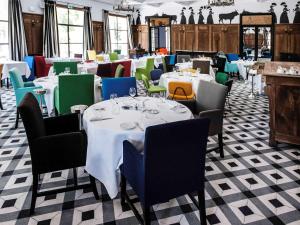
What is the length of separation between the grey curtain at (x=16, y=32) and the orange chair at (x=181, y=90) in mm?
7028

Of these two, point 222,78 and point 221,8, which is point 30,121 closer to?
point 222,78

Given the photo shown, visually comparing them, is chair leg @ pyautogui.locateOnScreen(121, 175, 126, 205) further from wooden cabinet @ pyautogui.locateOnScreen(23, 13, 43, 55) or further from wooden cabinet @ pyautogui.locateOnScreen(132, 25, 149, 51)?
wooden cabinet @ pyautogui.locateOnScreen(132, 25, 149, 51)

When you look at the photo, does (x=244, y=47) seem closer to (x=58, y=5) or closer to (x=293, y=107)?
(x=58, y=5)

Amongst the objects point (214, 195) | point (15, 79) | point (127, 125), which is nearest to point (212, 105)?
point (214, 195)

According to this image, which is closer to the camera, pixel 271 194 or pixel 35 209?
pixel 35 209

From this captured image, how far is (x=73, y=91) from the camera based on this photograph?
176 inches

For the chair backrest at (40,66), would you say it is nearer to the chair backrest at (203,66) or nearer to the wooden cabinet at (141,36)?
the chair backrest at (203,66)

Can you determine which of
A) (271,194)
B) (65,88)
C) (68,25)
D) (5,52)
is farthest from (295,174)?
(68,25)

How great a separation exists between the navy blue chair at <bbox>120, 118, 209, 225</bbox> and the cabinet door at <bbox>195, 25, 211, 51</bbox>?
503 inches

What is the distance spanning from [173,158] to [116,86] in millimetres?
2640

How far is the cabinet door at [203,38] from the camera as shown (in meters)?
14.3

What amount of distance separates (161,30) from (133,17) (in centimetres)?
177

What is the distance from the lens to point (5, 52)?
1055 centimetres

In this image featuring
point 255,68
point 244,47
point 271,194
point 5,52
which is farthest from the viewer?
point 244,47
